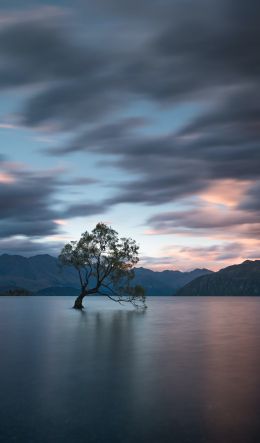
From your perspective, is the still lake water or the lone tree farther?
the lone tree

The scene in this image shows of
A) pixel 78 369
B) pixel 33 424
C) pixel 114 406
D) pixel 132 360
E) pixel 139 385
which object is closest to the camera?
pixel 33 424

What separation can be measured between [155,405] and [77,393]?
494cm

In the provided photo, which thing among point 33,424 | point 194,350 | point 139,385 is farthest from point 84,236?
point 33,424

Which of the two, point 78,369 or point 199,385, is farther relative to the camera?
point 78,369

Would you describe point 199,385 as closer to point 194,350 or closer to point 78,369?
point 78,369

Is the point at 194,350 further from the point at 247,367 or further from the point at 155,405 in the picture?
the point at 155,405

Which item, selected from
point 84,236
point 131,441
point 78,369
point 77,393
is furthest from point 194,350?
point 84,236

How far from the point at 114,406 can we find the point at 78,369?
12.1 m

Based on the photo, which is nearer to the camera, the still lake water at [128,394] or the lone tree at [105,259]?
the still lake water at [128,394]

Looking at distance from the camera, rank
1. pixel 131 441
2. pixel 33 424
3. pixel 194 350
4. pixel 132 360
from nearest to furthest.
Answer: pixel 131 441, pixel 33 424, pixel 132 360, pixel 194 350

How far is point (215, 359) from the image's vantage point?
40.5m

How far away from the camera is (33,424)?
1889cm

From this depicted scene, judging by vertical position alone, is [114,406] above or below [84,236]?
below

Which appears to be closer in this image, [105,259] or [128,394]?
[128,394]
